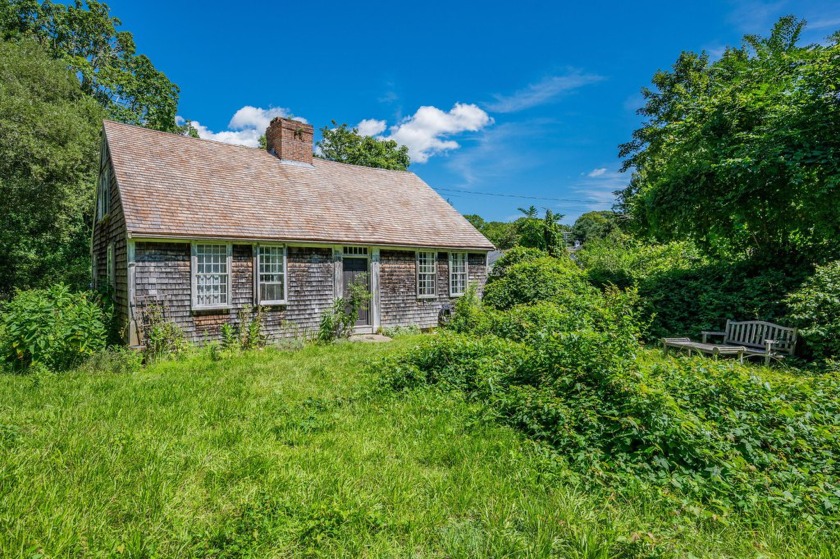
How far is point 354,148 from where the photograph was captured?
3038 cm

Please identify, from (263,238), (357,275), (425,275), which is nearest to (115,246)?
(263,238)

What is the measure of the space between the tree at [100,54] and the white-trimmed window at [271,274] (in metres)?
19.0

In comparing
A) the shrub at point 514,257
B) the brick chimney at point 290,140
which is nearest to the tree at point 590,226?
the shrub at point 514,257

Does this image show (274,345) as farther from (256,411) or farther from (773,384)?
(773,384)

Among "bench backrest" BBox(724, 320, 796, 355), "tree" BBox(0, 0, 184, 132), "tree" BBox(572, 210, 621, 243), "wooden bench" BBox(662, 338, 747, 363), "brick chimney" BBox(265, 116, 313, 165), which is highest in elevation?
"tree" BBox(0, 0, 184, 132)

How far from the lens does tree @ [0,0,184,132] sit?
77.2ft

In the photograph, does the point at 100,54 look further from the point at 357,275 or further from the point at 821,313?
the point at 821,313

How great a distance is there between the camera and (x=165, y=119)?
26.9 meters

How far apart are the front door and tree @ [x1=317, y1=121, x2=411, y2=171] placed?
19011 mm

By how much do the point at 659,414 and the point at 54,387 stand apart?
8285 mm

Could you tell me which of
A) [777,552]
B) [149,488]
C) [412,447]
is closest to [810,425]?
[777,552]

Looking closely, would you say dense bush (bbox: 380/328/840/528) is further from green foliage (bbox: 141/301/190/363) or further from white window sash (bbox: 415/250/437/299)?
white window sash (bbox: 415/250/437/299)

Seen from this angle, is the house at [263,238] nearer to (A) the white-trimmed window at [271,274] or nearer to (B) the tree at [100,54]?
(A) the white-trimmed window at [271,274]

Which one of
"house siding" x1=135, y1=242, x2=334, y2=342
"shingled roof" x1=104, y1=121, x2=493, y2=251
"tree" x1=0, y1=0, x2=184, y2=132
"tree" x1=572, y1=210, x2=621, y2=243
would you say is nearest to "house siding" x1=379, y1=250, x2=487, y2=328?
"shingled roof" x1=104, y1=121, x2=493, y2=251
